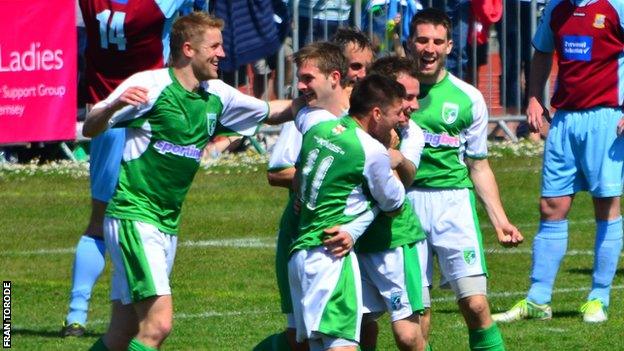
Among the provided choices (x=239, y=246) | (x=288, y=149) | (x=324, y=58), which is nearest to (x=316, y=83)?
(x=324, y=58)

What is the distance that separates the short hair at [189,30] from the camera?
31.0 ft

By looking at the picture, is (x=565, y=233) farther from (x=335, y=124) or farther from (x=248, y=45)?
(x=248, y=45)

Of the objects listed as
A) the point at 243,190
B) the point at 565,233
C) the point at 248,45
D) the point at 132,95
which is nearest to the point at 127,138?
the point at 132,95

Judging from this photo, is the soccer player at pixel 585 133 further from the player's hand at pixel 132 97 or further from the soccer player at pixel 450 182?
the player's hand at pixel 132 97

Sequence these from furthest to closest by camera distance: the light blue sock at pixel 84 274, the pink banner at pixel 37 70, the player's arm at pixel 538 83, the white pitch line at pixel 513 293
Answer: the pink banner at pixel 37 70 → the white pitch line at pixel 513 293 → the player's arm at pixel 538 83 → the light blue sock at pixel 84 274

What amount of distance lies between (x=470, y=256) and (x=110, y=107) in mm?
2134

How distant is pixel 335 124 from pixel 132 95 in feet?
3.41

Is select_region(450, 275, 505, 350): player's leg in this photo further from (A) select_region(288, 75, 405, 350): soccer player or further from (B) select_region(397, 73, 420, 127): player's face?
(A) select_region(288, 75, 405, 350): soccer player

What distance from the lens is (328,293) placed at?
8672 mm

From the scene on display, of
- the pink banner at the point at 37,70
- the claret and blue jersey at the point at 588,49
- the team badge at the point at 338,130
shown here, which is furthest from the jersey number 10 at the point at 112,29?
the pink banner at the point at 37,70

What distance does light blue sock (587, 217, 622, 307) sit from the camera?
1186 cm

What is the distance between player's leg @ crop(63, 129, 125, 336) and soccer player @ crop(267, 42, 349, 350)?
1.71 metres

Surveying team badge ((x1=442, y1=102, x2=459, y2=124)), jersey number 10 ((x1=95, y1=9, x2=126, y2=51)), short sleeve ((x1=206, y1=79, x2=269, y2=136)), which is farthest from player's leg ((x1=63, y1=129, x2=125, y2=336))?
team badge ((x1=442, y1=102, x2=459, y2=124))

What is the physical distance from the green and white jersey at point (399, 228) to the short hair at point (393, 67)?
0.27 metres
